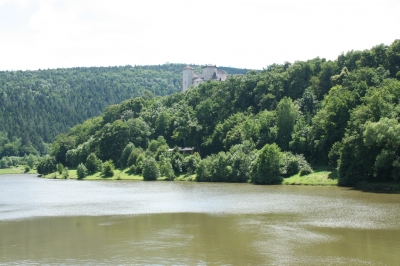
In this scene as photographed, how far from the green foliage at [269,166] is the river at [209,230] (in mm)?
14145

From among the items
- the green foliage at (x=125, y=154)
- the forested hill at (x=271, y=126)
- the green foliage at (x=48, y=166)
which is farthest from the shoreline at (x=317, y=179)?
the green foliage at (x=48, y=166)

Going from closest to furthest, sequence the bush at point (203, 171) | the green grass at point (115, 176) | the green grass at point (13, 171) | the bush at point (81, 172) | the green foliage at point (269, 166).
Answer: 1. the green foliage at point (269, 166)
2. the bush at point (203, 171)
3. the green grass at point (115, 176)
4. the bush at point (81, 172)
5. the green grass at point (13, 171)

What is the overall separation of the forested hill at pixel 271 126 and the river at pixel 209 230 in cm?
766

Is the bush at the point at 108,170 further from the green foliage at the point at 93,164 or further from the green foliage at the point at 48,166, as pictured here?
the green foliage at the point at 48,166

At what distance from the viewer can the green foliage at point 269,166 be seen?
224 ft

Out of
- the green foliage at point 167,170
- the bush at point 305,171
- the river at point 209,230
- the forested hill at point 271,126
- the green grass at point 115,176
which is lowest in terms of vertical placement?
the green grass at point 115,176

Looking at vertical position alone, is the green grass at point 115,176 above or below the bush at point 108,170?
below

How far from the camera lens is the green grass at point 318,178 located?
6253 cm

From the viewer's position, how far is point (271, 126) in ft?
286

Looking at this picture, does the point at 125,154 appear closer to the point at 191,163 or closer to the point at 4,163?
the point at 191,163

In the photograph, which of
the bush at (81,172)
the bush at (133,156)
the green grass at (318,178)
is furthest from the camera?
the bush at (81,172)

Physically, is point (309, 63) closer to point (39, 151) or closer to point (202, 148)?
point (202, 148)

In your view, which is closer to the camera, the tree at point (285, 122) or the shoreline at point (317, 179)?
the shoreline at point (317, 179)

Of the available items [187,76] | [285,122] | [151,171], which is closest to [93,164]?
[151,171]
